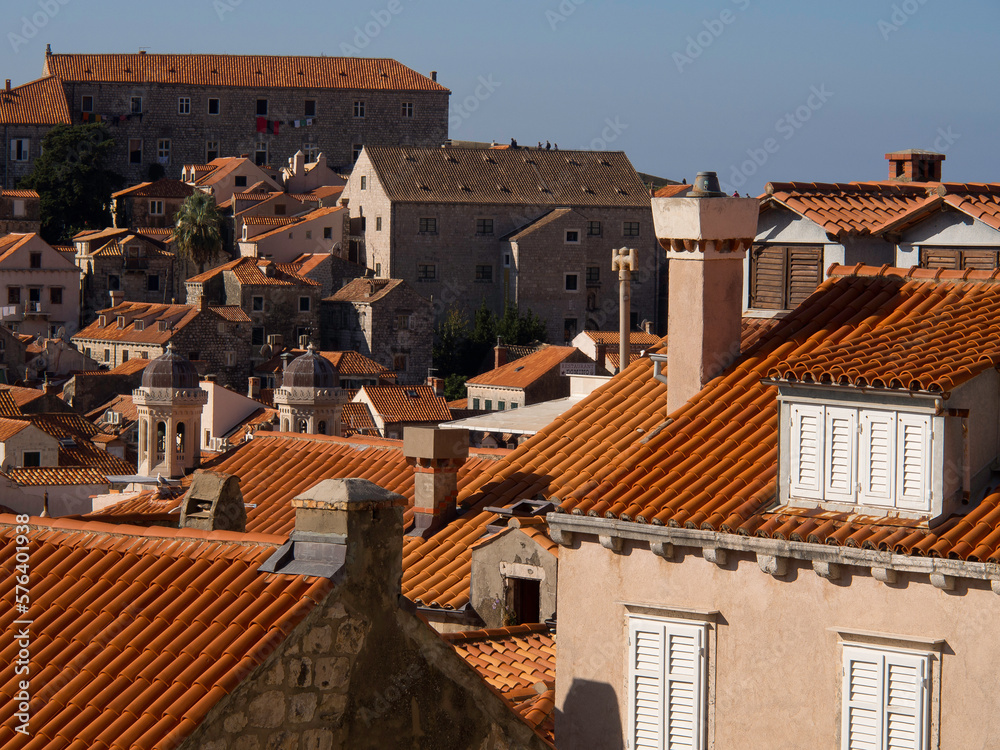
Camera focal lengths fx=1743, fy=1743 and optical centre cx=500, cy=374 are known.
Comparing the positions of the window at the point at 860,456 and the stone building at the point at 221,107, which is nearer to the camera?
the window at the point at 860,456

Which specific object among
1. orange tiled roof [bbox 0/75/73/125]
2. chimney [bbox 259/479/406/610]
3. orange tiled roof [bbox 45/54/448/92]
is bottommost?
chimney [bbox 259/479/406/610]

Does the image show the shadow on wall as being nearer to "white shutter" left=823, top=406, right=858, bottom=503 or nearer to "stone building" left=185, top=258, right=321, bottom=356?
"white shutter" left=823, top=406, right=858, bottom=503

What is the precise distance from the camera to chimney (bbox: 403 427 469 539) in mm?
16312

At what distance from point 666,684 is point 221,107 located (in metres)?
110

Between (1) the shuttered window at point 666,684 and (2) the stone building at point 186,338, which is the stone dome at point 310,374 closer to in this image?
(1) the shuttered window at point 666,684

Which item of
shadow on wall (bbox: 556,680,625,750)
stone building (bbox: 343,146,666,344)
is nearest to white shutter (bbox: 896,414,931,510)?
shadow on wall (bbox: 556,680,625,750)

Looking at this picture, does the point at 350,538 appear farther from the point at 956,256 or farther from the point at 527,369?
the point at 527,369

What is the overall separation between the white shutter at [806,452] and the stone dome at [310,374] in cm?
2443

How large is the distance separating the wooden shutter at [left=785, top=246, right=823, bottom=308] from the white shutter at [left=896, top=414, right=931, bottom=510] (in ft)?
13.7

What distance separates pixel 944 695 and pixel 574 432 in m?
5.92

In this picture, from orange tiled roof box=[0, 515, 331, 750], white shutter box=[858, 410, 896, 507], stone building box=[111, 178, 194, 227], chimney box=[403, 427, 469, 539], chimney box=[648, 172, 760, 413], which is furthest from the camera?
stone building box=[111, 178, 194, 227]

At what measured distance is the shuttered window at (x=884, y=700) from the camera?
30.6 feet

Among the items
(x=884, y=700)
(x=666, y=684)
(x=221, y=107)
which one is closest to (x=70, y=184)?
(x=221, y=107)

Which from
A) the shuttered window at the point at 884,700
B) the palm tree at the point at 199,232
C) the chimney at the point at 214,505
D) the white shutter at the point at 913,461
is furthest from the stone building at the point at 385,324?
the shuttered window at the point at 884,700
